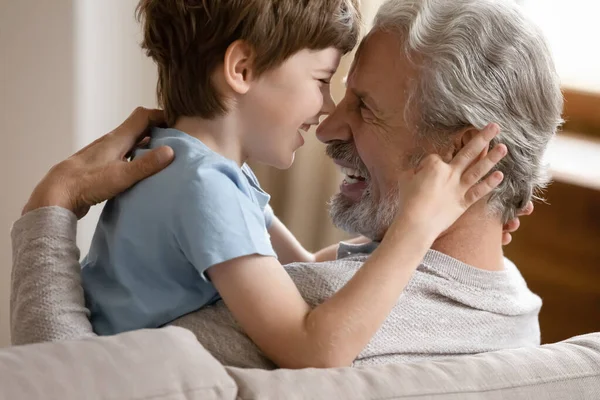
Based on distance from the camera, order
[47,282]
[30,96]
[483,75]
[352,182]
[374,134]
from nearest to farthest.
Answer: [47,282], [483,75], [374,134], [352,182], [30,96]

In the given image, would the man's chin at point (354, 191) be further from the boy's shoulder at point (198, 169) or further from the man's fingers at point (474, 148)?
the boy's shoulder at point (198, 169)

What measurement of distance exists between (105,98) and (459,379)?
74.7 inches

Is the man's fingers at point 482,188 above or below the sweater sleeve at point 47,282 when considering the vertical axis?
above

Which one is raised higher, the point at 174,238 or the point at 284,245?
the point at 174,238

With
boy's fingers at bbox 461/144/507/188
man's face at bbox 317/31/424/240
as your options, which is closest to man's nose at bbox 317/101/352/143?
man's face at bbox 317/31/424/240

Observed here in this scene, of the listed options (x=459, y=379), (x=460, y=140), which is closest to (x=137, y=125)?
(x=460, y=140)

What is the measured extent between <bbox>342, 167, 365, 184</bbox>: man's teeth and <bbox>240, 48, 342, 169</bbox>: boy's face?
233 mm

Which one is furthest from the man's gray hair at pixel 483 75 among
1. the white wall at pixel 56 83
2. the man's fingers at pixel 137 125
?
the white wall at pixel 56 83

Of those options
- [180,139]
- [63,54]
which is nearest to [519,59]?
[180,139]

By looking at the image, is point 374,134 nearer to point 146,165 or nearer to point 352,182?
point 352,182

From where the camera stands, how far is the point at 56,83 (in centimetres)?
269

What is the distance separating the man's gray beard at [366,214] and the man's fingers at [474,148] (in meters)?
0.20

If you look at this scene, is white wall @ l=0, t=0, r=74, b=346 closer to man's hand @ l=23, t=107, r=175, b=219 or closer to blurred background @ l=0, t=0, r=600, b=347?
blurred background @ l=0, t=0, r=600, b=347

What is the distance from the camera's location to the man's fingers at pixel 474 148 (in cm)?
136
